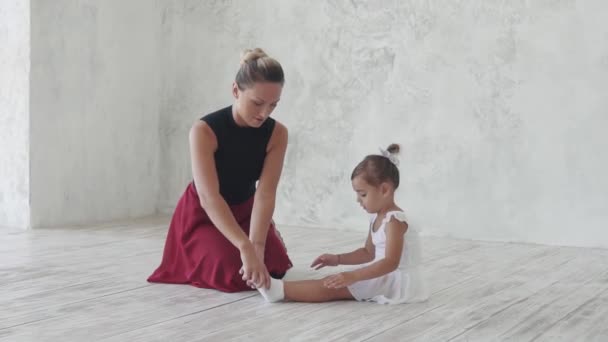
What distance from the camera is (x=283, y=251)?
9.89 ft

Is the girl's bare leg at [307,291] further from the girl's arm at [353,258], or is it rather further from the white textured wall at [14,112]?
the white textured wall at [14,112]

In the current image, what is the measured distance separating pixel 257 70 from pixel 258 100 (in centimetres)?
10

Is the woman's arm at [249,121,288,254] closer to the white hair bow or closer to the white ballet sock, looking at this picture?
the white ballet sock

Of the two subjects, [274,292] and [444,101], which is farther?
[444,101]

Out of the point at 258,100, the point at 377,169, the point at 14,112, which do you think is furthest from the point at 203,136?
the point at 14,112

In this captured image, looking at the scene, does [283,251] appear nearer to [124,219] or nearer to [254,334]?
[254,334]

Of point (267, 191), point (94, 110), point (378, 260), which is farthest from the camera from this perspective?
point (94, 110)

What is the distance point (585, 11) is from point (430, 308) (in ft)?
6.85

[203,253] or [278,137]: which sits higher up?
[278,137]

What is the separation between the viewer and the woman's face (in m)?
2.51

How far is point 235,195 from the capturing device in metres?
2.89

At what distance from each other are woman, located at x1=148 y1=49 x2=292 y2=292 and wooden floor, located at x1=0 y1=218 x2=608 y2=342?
108 millimetres

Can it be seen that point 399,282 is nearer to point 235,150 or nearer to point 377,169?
point 377,169

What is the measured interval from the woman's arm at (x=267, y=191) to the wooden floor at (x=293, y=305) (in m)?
0.21
